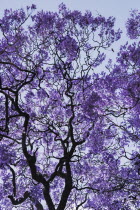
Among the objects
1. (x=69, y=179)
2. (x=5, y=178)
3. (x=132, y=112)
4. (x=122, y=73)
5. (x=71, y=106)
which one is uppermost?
(x=122, y=73)

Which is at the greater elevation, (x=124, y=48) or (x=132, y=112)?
(x=124, y=48)

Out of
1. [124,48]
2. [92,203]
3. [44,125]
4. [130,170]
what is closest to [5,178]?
[44,125]

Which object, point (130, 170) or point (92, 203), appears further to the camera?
point (92, 203)

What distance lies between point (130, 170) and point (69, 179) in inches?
113

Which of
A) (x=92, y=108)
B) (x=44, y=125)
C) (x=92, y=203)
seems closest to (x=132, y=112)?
(x=92, y=108)

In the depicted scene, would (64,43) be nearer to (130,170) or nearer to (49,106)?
(49,106)

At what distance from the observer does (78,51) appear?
14781 mm

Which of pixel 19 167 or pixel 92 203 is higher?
pixel 19 167

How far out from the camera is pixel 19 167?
14.1 metres

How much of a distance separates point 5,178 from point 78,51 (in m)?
6.34

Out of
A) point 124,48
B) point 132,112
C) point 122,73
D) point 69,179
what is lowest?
point 69,179

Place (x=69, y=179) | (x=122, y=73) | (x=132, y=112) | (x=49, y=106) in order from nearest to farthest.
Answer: (x=69, y=179)
(x=132, y=112)
(x=122, y=73)
(x=49, y=106)

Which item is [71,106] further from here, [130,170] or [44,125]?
[130,170]

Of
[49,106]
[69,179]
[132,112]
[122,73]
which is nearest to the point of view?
[69,179]
